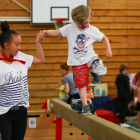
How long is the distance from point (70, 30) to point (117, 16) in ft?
17.7

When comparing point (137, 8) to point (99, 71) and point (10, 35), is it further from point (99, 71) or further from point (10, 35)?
point (10, 35)

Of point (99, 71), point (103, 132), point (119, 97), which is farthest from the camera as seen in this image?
point (119, 97)

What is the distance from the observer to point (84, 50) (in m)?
2.38

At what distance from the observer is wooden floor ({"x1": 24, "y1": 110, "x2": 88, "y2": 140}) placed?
3744 millimetres

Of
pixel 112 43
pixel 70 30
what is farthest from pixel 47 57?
pixel 70 30

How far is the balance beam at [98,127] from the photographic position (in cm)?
143

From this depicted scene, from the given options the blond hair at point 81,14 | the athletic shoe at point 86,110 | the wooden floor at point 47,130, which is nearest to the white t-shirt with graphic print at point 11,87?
the athletic shoe at point 86,110

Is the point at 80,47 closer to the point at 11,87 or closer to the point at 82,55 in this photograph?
the point at 82,55

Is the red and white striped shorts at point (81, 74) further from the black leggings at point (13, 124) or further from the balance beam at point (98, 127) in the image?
the black leggings at point (13, 124)

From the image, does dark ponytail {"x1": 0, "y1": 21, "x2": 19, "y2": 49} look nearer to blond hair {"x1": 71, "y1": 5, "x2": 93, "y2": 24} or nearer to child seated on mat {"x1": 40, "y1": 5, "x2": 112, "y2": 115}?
child seated on mat {"x1": 40, "y1": 5, "x2": 112, "y2": 115}

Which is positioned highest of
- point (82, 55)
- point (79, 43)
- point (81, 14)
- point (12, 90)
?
point (81, 14)

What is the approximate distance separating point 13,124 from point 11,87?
317 mm

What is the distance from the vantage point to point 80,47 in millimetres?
2375

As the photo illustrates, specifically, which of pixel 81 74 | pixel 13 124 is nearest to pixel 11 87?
pixel 13 124
